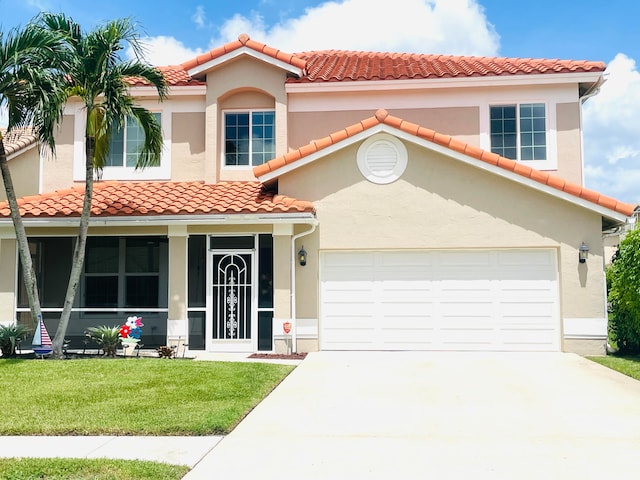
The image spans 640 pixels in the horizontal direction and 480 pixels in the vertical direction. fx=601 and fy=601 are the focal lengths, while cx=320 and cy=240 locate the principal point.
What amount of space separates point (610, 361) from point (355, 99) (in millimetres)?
9284

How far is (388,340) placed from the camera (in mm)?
14008

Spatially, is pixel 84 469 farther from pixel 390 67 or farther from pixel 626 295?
pixel 390 67

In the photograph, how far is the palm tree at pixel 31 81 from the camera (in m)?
11.8

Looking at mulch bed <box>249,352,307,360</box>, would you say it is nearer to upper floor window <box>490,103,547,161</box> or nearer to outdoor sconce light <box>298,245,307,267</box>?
outdoor sconce light <box>298,245,307,267</box>

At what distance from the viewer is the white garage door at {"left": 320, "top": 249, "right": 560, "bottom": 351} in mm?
13727

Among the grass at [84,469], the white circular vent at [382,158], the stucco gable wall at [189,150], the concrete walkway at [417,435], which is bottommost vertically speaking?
the concrete walkway at [417,435]

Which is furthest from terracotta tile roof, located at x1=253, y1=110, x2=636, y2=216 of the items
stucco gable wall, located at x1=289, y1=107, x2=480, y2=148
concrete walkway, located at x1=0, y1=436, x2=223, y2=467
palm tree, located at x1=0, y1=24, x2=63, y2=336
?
concrete walkway, located at x1=0, y1=436, x2=223, y2=467

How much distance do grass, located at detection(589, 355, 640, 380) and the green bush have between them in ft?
2.14

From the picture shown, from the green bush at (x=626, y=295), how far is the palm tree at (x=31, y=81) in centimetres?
1206

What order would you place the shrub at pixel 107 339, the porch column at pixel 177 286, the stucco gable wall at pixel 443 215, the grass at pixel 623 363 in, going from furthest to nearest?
the porch column at pixel 177 286 < the stucco gable wall at pixel 443 215 < the shrub at pixel 107 339 < the grass at pixel 623 363

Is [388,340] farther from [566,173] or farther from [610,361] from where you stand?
[566,173]

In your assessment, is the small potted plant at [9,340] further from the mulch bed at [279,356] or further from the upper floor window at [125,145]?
the upper floor window at [125,145]

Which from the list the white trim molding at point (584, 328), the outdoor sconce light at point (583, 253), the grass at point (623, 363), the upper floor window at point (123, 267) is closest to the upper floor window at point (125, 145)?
the upper floor window at point (123, 267)

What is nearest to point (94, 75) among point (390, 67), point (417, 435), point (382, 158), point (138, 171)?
point (138, 171)
